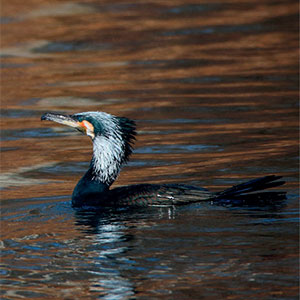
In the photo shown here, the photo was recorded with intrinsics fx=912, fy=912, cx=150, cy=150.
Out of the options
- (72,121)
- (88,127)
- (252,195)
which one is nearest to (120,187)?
(88,127)

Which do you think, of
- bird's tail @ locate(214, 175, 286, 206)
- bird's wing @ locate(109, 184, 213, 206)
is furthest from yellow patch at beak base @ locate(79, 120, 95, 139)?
bird's tail @ locate(214, 175, 286, 206)

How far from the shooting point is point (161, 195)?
8.74 metres

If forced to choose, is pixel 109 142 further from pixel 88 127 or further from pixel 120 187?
pixel 120 187

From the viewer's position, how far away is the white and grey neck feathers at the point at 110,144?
369 inches

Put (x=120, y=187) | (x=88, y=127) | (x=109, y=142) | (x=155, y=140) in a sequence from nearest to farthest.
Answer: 1. (x=120, y=187)
2. (x=109, y=142)
3. (x=88, y=127)
4. (x=155, y=140)

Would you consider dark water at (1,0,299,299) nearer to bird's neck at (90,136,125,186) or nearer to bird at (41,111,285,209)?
bird at (41,111,285,209)

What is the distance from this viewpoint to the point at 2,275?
7.12 m

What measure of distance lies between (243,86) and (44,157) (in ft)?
16.9

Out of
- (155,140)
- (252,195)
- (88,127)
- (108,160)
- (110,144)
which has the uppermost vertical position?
(88,127)

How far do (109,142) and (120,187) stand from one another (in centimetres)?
52

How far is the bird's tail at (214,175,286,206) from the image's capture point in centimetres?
859

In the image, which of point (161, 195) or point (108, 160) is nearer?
point (161, 195)

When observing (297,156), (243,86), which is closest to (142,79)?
(243,86)

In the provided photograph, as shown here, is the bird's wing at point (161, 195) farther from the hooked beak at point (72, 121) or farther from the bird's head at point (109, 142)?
the hooked beak at point (72, 121)
